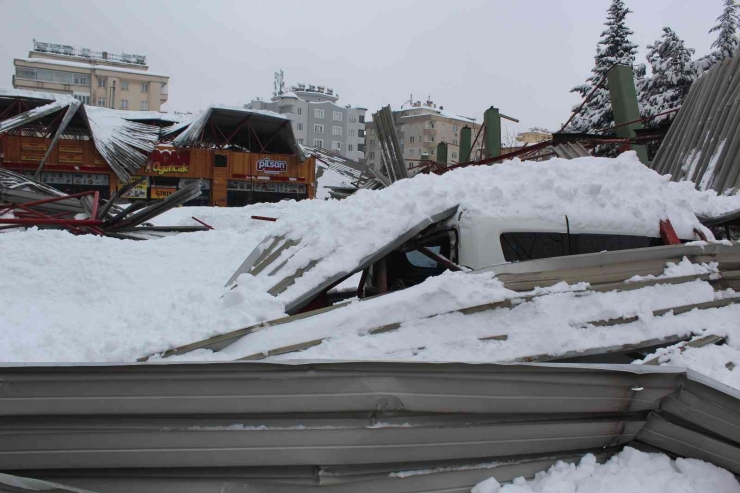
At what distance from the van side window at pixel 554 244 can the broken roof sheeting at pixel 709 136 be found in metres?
3.56

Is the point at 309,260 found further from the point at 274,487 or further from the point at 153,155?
the point at 153,155

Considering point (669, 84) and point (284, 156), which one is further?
point (284, 156)

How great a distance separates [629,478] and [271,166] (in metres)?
18.9

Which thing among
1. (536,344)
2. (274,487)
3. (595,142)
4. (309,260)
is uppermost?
(595,142)

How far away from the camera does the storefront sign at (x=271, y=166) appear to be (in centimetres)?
1983

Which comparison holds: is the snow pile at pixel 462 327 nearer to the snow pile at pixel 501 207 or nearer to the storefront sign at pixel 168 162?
the snow pile at pixel 501 207

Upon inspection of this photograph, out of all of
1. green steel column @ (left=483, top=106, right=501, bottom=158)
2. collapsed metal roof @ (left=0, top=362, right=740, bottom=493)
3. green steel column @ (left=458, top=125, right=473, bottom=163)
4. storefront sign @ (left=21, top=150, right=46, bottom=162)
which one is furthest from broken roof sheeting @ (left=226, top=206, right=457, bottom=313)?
storefront sign @ (left=21, top=150, right=46, bottom=162)

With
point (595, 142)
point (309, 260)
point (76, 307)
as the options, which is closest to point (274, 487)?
point (309, 260)

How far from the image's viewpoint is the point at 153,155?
18.3 metres

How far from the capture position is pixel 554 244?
3.53m

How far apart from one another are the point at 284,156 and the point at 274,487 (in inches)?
745

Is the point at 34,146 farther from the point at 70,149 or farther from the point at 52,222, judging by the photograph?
the point at 52,222

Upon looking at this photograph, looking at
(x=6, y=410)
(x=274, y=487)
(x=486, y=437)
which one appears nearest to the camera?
(x=6, y=410)

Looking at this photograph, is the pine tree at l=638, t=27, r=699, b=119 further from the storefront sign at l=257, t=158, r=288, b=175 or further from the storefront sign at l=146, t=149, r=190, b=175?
the storefront sign at l=146, t=149, r=190, b=175
